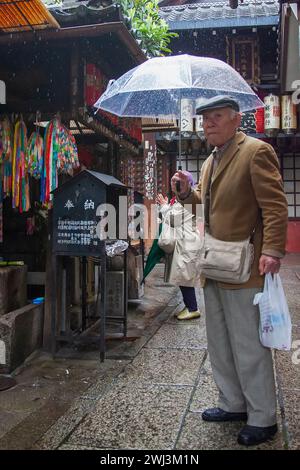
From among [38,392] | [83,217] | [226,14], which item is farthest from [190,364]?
[226,14]

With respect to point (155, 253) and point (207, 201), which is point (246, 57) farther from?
point (207, 201)

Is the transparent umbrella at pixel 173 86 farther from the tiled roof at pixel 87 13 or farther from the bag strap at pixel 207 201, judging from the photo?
the bag strap at pixel 207 201

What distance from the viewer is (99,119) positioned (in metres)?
6.48

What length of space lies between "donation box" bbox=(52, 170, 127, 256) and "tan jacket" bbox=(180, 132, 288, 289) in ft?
6.79

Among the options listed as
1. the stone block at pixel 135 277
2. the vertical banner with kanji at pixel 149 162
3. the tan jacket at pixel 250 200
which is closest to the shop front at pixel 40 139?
→ the stone block at pixel 135 277

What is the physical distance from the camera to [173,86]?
426 centimetres

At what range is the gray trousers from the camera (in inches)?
126

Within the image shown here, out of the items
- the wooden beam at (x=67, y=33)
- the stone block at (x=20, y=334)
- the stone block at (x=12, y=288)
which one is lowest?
the stone block at (x=20, y=334)

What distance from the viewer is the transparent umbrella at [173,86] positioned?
14.3 feet

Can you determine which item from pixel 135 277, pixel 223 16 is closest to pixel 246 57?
pixel 223 16

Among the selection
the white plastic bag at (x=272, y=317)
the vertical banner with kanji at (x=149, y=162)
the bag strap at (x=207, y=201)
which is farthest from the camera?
the vertical banner with kanji at (x=149, y=162)

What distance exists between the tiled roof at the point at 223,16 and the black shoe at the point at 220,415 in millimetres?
13996

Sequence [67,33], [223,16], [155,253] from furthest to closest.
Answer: [223,16] < [155,253] < [67,33]

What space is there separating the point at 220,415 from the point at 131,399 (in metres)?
0.90
